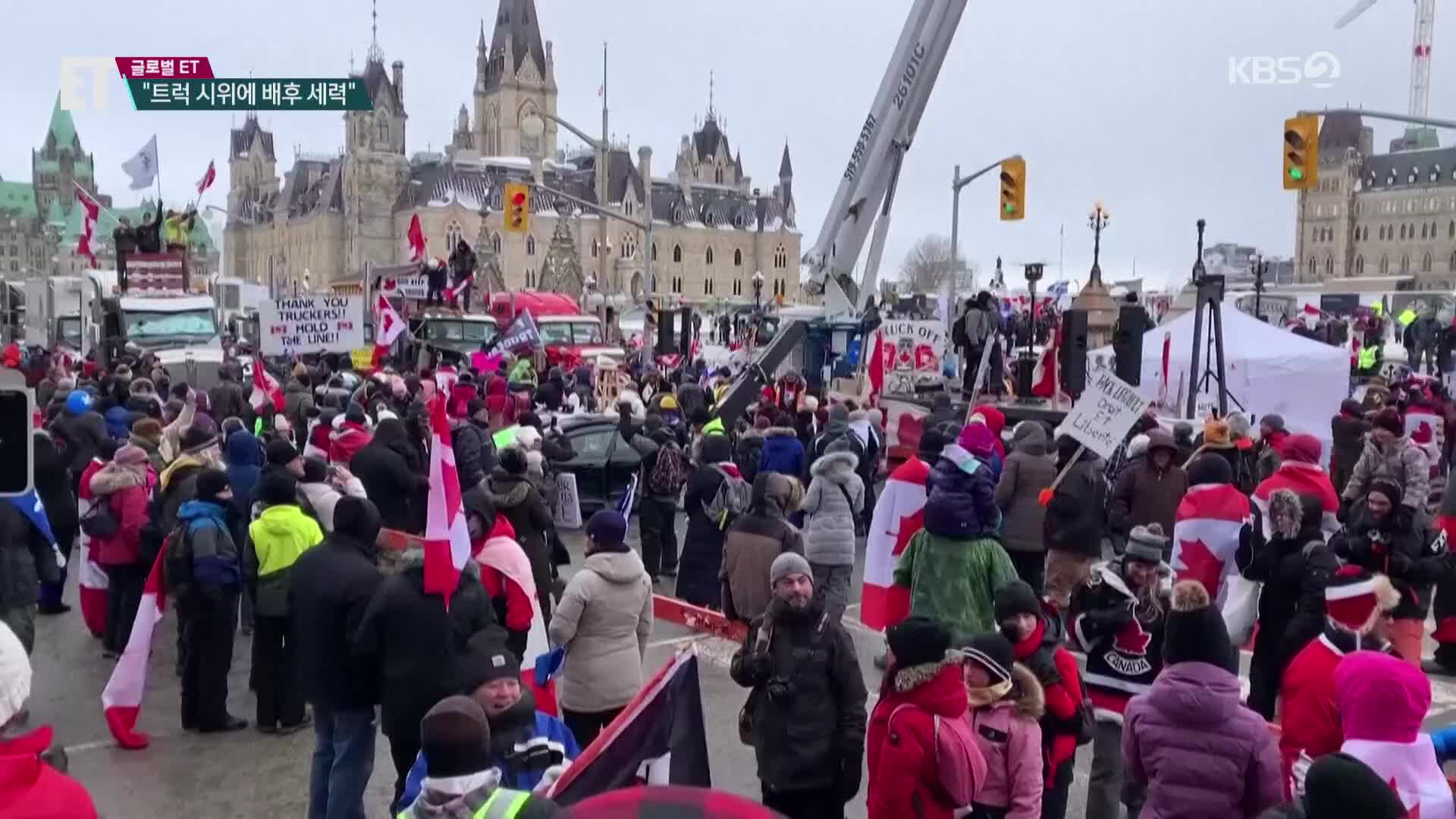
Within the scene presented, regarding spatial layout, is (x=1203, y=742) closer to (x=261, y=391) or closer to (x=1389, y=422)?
(x=1389, y=422)

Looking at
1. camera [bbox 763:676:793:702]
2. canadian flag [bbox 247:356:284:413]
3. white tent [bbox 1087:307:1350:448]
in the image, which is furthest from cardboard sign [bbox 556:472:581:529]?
white tent [bbox 1087:307:1350:448]

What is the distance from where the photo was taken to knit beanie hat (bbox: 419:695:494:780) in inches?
136

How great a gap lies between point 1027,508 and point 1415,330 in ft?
85.0

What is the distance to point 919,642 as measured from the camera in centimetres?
432

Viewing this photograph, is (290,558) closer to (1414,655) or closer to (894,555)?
(894,555)

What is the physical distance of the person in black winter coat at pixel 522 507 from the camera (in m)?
7.94

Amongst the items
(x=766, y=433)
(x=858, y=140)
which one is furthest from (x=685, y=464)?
(x=858, y=140)

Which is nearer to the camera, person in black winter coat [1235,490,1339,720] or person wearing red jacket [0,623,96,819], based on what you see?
person wearing red jacket [0,623,96,819]

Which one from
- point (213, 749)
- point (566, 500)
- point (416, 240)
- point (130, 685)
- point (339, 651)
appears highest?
point (416, 240)

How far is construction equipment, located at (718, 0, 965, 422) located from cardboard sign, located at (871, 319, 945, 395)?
1888 mm

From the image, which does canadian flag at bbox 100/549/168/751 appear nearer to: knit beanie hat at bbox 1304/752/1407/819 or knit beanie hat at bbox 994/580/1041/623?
knit beanie hat at bbox 994/580/1041/623

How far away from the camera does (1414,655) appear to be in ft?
20.0

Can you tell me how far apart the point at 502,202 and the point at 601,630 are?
11282 centimetres

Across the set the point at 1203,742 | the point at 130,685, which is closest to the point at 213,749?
the point at 130,685
